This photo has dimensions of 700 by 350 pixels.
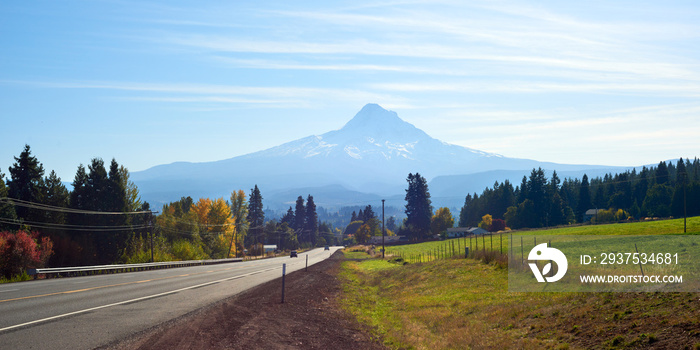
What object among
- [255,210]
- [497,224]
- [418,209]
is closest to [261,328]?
[418,209]

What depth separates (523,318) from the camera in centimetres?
1714

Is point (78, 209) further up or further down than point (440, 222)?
further up

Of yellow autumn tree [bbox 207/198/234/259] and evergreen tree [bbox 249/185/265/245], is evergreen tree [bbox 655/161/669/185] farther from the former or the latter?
evergreen tree [bbox 249/185/265/245]

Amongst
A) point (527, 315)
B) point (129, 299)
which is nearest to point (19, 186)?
point (129, 299)

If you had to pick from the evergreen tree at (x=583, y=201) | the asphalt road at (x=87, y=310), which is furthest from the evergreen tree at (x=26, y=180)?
the evergreen tree at (x=583, y=201)

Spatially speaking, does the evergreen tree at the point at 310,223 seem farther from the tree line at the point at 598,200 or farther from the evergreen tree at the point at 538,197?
the evergreen tree at the point at 538,197

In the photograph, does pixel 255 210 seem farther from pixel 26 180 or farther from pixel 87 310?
pixel 87 310

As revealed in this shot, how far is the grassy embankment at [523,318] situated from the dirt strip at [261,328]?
162 cm

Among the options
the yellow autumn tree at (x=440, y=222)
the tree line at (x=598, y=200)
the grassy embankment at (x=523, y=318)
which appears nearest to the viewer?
the grassy embankment at (x=523, y=318)

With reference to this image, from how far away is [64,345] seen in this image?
11.0 metres

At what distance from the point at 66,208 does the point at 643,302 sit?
75548 millimetres

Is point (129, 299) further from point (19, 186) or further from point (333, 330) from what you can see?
point (19, 186)

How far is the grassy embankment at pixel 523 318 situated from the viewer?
40.6ft

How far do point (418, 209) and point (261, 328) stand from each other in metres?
127
